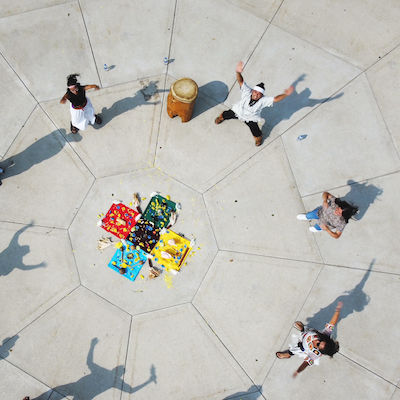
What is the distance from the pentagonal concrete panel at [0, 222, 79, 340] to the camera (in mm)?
5215

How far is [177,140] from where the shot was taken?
561 centimetres

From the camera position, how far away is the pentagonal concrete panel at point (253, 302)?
5.18 m

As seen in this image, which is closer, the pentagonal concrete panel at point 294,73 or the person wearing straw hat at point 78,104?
the person wearing straw hat at point 78,104

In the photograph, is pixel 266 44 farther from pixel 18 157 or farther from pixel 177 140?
pixel 18 157

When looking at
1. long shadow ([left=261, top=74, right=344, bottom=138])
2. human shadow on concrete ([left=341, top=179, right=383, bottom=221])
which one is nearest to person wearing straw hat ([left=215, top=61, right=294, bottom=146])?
long shadow ([left=261, top=74, right=344, bottom=138])

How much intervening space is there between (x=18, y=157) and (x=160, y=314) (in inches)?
165

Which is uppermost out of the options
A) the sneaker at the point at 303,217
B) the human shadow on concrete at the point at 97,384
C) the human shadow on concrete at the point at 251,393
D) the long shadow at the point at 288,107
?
the long shadow at the point at 288,107

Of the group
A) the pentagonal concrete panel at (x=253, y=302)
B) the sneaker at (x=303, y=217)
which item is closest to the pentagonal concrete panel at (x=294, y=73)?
the sneaker at (x=303, y=217)

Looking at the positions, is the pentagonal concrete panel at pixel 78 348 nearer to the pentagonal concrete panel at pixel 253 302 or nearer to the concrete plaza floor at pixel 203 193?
the concrete plaza floor at pixel 203 193

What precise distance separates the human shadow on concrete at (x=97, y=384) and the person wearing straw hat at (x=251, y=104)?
16.0 feet

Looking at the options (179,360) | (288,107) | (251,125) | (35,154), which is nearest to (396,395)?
(179,360)

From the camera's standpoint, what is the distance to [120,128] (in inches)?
222

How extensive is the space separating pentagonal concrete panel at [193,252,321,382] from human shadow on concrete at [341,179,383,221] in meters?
1.43

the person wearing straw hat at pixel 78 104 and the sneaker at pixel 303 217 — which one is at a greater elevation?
the person wearing straw hat at pixel 78 104
